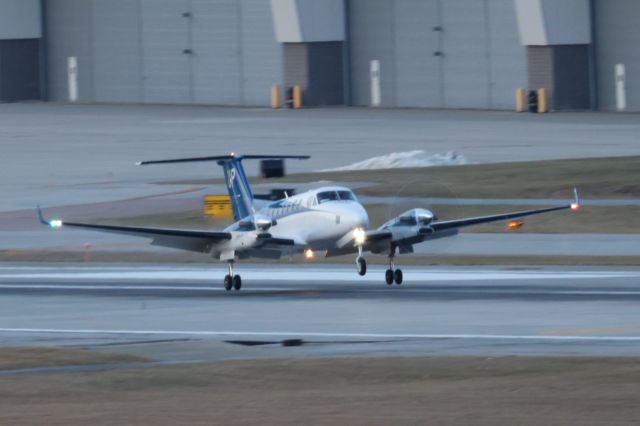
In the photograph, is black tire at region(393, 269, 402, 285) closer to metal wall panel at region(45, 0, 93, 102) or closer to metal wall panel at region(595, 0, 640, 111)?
metal wall panel at region(595, 0, 640, 111)

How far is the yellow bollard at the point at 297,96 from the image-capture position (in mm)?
84675

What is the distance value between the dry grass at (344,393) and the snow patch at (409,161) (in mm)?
34138

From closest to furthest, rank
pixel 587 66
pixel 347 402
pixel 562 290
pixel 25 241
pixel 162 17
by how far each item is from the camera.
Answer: pixel 347 402
pixel 562 290
pixel 25 241
pixel 587 66
pixel 162 17

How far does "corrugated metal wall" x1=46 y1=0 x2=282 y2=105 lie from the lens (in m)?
87.3

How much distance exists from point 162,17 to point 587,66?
25365 millimetres

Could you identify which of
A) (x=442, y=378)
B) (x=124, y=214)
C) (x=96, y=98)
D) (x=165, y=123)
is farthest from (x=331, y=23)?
(x=442, y=378)

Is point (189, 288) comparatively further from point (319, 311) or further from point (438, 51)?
point (438, 51)

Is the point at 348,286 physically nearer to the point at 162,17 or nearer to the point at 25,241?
the point at 25,241

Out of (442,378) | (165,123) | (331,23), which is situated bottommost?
(442,378)

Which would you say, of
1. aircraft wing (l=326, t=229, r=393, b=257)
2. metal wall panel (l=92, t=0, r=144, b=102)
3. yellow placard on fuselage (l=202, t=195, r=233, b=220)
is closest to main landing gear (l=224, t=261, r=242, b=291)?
aircraft wing (l=326, t=229, r=393, b=257)

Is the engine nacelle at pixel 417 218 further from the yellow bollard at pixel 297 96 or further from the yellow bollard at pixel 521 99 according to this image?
the yellow bollard at pixel 297 96

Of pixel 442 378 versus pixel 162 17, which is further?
pixel 162 17

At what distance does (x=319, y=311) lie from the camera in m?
28.7

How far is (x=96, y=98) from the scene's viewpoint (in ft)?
306
